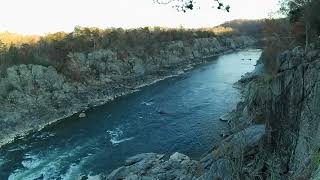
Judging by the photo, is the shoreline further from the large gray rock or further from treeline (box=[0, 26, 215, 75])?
the large gray rock

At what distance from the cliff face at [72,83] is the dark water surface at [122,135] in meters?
4.34

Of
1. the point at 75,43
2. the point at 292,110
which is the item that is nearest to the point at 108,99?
the point at 75,43

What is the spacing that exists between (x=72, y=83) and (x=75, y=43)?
16.5m

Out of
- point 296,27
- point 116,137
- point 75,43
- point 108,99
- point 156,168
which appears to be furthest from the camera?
point 75,43

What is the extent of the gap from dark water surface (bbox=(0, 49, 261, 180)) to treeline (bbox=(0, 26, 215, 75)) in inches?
828

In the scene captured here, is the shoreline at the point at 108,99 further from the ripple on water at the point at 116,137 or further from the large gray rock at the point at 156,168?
the large gray rock at the point at 156,168

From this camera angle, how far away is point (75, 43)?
284ft

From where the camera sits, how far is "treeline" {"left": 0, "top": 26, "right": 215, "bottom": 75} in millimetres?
73750

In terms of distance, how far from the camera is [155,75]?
85250mm

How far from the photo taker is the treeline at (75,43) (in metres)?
73.8

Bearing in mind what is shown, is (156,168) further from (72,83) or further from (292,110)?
(72,83)

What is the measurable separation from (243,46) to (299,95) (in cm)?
12955

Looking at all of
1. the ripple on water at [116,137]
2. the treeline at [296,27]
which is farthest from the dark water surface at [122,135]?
the treeline at [296,27]

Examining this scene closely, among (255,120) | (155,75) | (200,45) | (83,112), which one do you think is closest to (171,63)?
(155,75)
